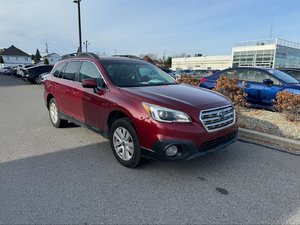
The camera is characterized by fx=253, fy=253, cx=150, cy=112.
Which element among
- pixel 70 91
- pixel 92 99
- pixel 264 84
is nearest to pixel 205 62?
pixel 264 84

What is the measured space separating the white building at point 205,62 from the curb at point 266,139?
2570 inches

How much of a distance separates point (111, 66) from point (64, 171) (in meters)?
2.01

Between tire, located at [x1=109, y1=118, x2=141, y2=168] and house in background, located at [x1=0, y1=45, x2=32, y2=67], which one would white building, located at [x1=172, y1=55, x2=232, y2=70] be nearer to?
house in background, located at [x1=0, y1=45, x2=32, y2=67]

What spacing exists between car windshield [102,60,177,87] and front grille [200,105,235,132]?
1353 millimetres

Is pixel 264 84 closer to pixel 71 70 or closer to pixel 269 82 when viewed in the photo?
pixel 269 82

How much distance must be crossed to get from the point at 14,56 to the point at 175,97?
10728cm

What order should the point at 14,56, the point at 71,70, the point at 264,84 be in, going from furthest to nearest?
1. the point at 14,56
2. the point at 264,84
3. the point at 71,70

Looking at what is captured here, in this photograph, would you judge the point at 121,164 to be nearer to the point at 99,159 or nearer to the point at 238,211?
the point at 99,159

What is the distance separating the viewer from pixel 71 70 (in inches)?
217

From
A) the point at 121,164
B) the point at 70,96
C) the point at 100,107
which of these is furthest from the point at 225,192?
the point at 70,96

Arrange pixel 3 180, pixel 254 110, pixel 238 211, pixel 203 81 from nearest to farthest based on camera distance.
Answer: pixel 238 211 → pixel 3 180 → pixel 254 110 → pixel 203 81

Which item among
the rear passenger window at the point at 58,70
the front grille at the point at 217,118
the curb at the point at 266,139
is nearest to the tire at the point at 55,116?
the rear passenger window at the point at 58,70

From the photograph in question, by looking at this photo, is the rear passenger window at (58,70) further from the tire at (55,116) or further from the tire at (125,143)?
the tire at (125,143)

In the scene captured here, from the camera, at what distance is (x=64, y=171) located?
386cm
